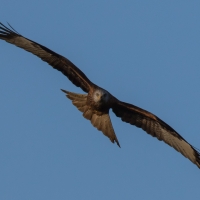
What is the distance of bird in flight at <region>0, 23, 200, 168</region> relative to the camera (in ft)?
112

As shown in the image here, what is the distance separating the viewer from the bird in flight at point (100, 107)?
34156 mm

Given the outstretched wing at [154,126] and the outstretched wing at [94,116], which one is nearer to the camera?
the outstretched wing at [94,116]

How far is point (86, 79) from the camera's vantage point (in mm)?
34438

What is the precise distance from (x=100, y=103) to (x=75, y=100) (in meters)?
0.56

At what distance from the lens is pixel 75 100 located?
113ft

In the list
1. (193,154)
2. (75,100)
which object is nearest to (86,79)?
(75,100)

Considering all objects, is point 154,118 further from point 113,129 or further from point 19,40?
point 19,40

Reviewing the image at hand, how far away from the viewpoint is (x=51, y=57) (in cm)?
3441

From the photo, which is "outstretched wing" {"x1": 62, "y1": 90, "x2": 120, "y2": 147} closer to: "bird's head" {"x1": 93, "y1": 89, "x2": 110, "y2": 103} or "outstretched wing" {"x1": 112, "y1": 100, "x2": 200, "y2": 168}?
"bird's head" {"x1": 93, "y1": 89, "x2": 110, "y2": 103}

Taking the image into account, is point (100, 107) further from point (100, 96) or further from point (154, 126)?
point (154, 126)

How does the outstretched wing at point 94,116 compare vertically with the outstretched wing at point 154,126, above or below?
below

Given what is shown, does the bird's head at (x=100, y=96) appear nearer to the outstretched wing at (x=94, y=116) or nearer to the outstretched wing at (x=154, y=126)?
the outstretched wing at (x=94, y=116)

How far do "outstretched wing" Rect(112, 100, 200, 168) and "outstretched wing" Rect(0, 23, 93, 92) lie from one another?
0.83 m

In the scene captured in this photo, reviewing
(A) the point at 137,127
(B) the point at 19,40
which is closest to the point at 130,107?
(A) the point at 137,127
